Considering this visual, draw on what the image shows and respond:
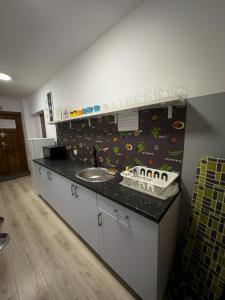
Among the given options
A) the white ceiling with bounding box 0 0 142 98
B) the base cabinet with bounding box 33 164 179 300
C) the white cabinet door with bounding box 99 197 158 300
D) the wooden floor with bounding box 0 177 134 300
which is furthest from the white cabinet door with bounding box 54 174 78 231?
the white ceiling with bounding box 0 0 142 98

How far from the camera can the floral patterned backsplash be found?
3.97 feet

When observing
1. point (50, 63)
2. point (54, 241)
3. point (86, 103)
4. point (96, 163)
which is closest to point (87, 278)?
point (54, 241)

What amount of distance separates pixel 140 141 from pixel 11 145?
4.76 m

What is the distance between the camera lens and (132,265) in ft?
3.49

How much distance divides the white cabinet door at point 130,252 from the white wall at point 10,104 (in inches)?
188

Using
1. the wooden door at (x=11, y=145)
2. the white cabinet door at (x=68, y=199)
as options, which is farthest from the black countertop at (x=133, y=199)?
the wooden door at (x=11, y=145)

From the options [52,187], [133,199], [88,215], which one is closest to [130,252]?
[133,199]

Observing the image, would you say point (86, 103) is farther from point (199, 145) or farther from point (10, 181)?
point (10, 181)

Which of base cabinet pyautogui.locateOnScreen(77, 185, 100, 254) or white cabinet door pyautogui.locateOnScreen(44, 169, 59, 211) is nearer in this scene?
A: base cabinet pyautogui.locateOnScreen(77, 185, 100, 254)

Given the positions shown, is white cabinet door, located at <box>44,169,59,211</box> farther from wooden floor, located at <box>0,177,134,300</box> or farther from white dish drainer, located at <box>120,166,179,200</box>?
white dish drainer, located at <box>120,166,179,200</box>

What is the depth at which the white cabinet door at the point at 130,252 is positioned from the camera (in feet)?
3.09

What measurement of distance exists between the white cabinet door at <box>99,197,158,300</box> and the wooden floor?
0.25m

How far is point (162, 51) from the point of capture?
46.9 inches

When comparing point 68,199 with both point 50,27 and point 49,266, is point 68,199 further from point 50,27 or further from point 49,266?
point 50,27
